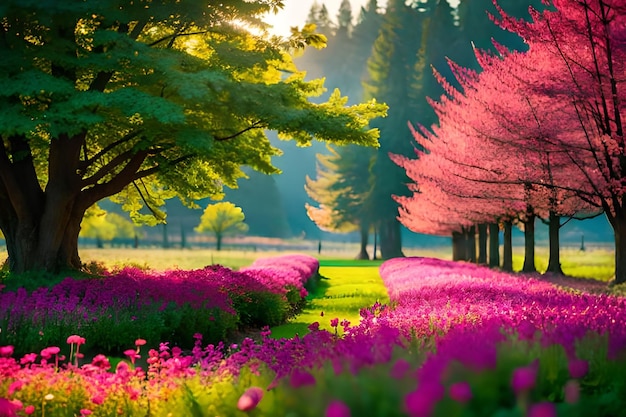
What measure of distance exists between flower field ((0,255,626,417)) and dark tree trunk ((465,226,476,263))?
90.6 feet

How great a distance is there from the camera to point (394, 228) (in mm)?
55188

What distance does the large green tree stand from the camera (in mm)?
10953

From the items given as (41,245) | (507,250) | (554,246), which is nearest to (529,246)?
(507,250)

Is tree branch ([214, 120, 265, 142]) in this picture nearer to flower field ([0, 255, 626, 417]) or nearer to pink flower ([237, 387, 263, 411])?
flower field ([0, 255, 626, 417])

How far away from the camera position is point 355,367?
12.0 ft

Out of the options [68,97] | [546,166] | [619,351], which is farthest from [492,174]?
[619,351]

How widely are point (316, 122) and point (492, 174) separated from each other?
288 inches

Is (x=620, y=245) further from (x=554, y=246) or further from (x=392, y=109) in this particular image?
(x=392, y=109)

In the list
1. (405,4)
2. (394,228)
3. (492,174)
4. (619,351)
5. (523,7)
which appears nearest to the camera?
(619,351)

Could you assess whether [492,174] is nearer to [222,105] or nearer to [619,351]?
[222,105]

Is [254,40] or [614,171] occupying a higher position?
[254,40]

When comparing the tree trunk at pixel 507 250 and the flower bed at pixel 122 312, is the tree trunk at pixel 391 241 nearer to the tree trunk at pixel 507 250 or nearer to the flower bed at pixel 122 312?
the tree trunk at pixel 507 250

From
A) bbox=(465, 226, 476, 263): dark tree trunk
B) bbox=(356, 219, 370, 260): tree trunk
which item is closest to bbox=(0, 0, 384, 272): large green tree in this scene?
bbox=(465, 226, 476, 263): dark tree trunk

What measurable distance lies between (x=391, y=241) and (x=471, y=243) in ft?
60.0
